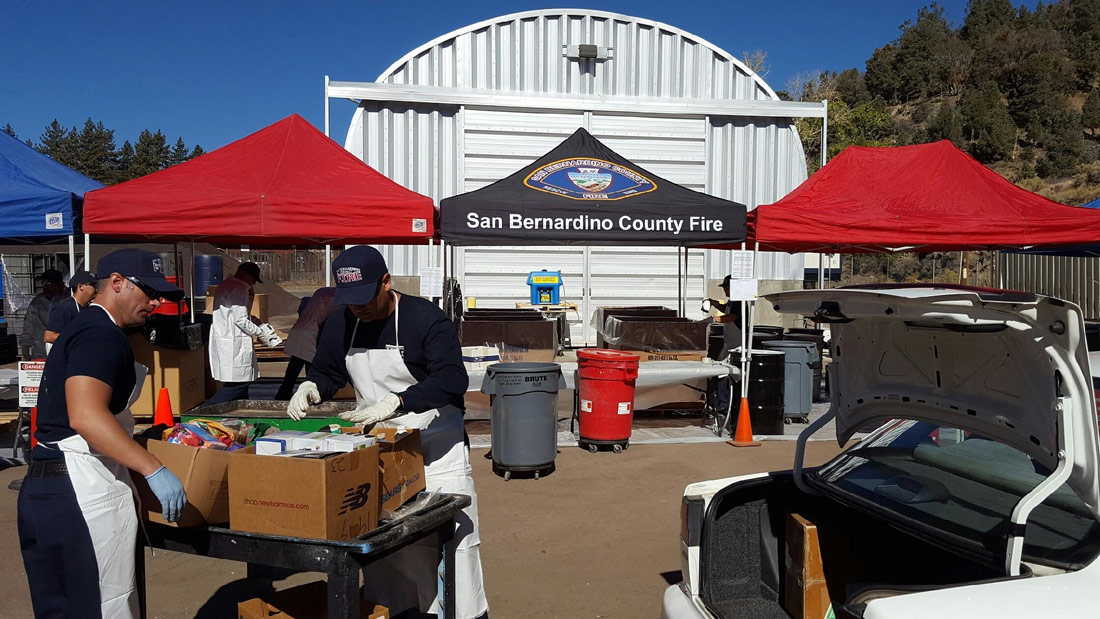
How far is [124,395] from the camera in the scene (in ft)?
10.3

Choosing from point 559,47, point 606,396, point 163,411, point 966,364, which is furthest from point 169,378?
point 559,47

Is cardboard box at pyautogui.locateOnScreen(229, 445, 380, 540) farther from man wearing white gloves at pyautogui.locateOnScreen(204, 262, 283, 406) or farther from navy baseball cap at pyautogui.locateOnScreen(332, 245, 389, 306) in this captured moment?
man wearing white gloves at pyautogui.locateOnScreen(204, 262, 283, 406)

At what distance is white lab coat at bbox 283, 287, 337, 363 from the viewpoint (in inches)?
324

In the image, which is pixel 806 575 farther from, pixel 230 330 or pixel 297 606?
pixel 230 330

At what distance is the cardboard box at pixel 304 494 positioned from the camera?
287 centimetres

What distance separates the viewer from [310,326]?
8.41 meters

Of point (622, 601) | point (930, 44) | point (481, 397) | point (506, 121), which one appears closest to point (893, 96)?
point (930, 44)

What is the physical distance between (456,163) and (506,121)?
144cm

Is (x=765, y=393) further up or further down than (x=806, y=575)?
further down

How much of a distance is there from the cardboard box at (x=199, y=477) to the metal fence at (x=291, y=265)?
36.9 m

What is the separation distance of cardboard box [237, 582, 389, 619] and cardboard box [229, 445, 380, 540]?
62 centimetres

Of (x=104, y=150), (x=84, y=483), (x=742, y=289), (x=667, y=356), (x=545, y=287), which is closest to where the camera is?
(x=84, y=483)

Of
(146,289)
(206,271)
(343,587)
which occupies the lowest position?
(343,587)

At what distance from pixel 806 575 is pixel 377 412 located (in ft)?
6.45
